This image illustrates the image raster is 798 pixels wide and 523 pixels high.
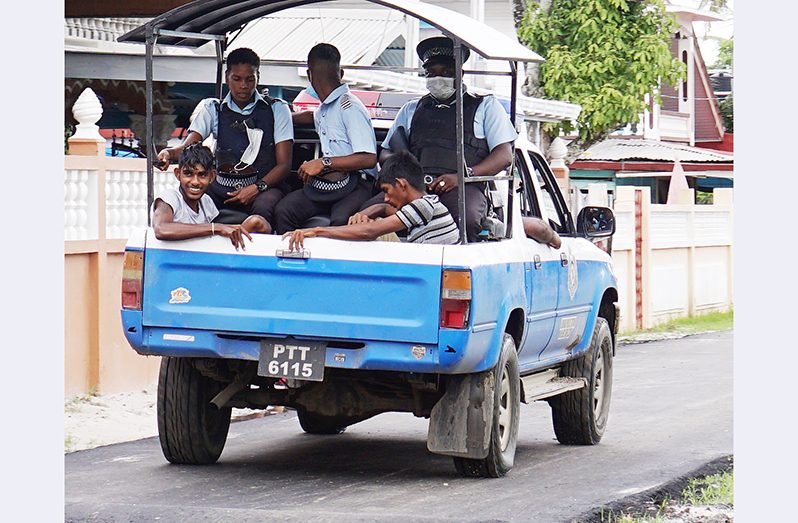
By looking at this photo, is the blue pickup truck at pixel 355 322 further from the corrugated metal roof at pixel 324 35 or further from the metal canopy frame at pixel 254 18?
the corrugated metal roof at pixel 324 35

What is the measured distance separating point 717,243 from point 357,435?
1732cm

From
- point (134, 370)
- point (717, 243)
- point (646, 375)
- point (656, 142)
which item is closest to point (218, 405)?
point (134, 370)

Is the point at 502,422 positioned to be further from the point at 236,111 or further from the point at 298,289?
the point at 236,111

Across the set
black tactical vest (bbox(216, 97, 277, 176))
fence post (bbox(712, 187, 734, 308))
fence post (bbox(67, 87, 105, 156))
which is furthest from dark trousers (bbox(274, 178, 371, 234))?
fence post (bbox(712, 187, 734, 308))

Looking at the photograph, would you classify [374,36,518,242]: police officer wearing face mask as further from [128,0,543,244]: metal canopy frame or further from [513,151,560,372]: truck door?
[513,151,560,372]: truck door

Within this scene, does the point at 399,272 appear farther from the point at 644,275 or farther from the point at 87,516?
the point at 644,275

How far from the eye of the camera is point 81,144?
40.8 ft

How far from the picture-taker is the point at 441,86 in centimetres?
887

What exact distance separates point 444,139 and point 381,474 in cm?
197

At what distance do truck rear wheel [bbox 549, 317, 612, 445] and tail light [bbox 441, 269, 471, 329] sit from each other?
2.86 meters

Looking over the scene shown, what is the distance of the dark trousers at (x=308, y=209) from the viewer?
878cm

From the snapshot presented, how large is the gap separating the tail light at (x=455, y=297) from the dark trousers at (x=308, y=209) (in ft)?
3.92

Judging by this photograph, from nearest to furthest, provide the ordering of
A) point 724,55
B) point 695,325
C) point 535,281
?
point 535,281, point 695,325, point 724,55

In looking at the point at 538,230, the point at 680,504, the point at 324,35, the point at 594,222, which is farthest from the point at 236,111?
the point at 324,35
